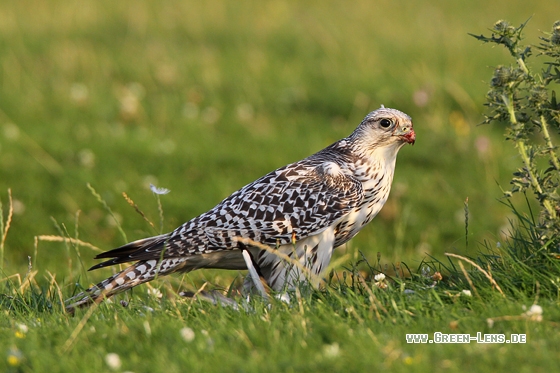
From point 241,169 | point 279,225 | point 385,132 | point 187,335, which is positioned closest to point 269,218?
point 279,225

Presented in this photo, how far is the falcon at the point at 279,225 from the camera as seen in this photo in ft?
17.9

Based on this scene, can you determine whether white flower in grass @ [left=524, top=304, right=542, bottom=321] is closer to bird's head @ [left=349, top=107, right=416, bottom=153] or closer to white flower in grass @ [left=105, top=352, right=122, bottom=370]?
white flower in grass @ [left=105, top=352, right=122, bottom=370]

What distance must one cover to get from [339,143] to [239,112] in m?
6.26

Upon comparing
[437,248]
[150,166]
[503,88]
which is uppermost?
[503,88]

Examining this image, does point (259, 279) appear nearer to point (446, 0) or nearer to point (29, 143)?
point (29, 143)

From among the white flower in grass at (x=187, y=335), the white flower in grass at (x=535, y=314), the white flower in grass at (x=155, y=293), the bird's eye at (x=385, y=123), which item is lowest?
the white flower in grass at (x=155, y=293)

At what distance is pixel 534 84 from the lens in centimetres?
450

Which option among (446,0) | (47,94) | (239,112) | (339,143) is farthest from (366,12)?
(339,143)

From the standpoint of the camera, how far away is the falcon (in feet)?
17.9

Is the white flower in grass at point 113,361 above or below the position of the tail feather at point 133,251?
above

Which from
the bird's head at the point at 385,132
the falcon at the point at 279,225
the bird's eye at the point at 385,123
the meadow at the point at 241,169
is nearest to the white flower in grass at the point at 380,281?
the meadow at the point at 241,169

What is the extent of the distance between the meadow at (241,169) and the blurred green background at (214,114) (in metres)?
0.04

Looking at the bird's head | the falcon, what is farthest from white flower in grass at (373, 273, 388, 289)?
the bird's head

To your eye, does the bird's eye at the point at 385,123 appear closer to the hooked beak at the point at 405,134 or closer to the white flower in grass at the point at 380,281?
the hooked beak at the point at 405,134
